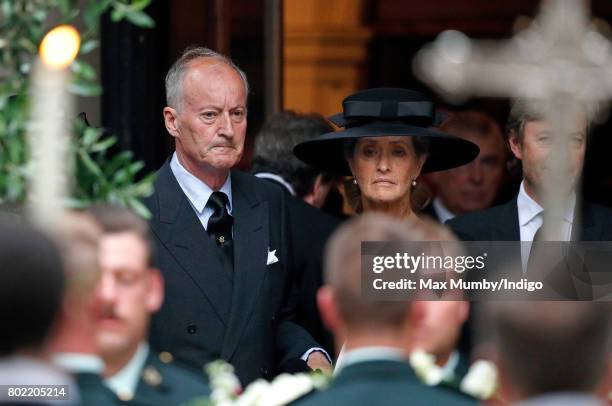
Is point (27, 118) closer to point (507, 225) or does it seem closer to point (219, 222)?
point (219, 222)

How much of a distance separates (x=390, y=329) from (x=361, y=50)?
656 centimetres

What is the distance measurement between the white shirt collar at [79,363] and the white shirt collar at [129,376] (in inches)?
10.9

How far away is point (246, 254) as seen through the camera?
5.29m

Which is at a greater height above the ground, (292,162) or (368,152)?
(368,152)

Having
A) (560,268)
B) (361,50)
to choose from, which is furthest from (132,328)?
(361,50)

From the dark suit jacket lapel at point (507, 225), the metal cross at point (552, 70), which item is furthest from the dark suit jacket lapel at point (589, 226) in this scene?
the metal cross at point (552, 70)

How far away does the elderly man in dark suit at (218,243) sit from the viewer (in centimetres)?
516

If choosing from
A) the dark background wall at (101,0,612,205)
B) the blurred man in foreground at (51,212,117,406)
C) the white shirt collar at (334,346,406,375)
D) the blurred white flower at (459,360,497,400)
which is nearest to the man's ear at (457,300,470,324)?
the blurred white flower at (459,360,497,400)

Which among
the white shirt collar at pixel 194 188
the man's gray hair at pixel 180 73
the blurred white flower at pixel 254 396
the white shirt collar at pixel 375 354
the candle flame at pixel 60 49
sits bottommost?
the blurred white flower at pixel 254 396

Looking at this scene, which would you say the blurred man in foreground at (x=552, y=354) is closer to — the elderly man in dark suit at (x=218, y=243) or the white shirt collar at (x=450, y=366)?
the white shirt collar at (x=450, y=366)

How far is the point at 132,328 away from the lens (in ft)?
13.2

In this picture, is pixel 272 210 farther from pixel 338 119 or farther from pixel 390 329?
pixel 390 329

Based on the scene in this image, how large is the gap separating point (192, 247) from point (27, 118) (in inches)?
44.7

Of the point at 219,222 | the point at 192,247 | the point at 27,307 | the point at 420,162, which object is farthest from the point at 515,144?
the point at 27,307
